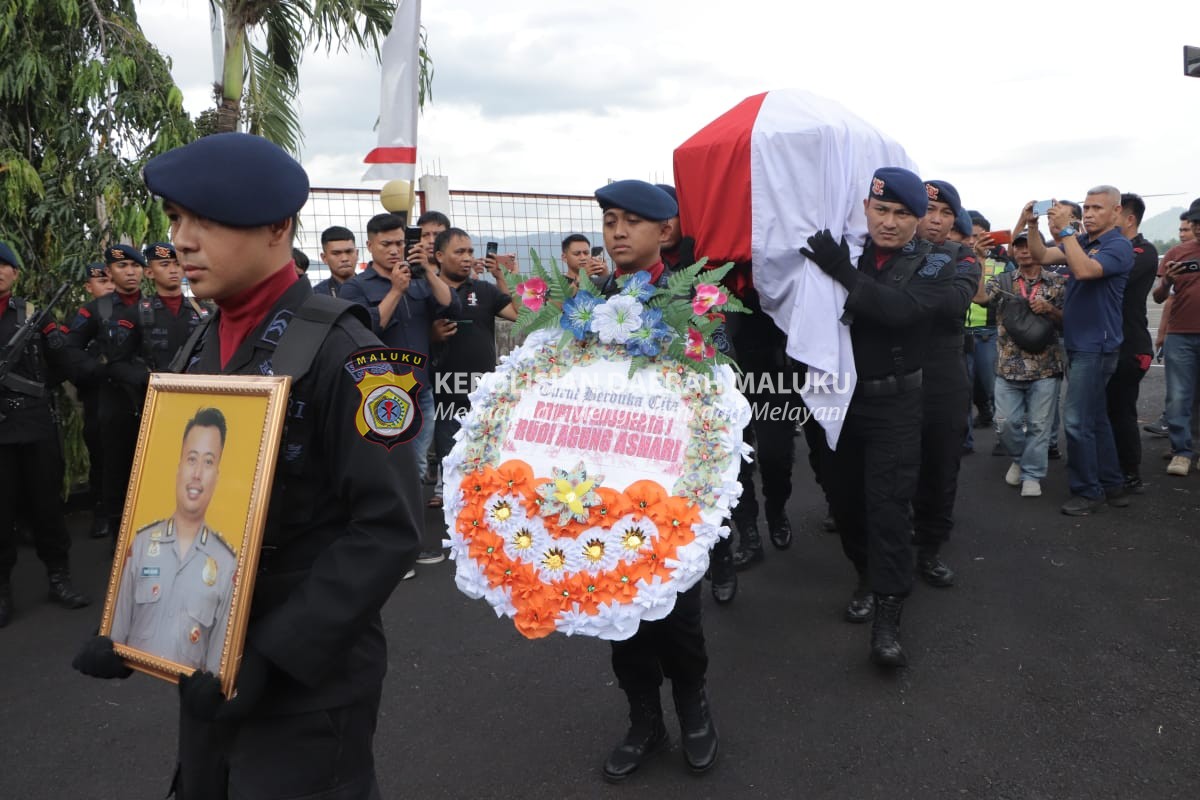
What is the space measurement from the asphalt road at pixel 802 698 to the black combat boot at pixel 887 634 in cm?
9

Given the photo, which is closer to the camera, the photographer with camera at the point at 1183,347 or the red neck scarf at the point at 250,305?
the red neck scarf at the point at 250,305

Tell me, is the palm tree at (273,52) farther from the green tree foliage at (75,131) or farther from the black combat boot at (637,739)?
the black combat boot at (637,739)

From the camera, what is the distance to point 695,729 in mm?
2963

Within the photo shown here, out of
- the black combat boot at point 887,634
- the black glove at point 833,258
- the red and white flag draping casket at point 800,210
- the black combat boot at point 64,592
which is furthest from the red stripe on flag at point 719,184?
the black combat boot at point 64,592

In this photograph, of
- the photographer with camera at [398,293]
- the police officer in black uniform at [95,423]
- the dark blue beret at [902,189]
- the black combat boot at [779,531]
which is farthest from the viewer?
the police officer in black uniform at [95,423]

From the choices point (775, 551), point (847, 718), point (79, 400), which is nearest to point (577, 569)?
point (847, 718)

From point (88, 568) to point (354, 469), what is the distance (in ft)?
16.1

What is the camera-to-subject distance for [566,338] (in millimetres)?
2787

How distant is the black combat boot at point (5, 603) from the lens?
15.0ft

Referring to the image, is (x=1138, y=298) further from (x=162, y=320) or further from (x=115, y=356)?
(x=115, y=356)

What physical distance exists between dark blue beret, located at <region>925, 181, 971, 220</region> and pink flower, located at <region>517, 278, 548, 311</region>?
242cm

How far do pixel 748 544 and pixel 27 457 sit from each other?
4.19 meters

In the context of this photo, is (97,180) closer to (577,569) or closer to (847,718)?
(577,569)

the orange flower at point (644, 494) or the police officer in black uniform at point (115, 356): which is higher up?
the police officer in black uniform at point (115, 356)
